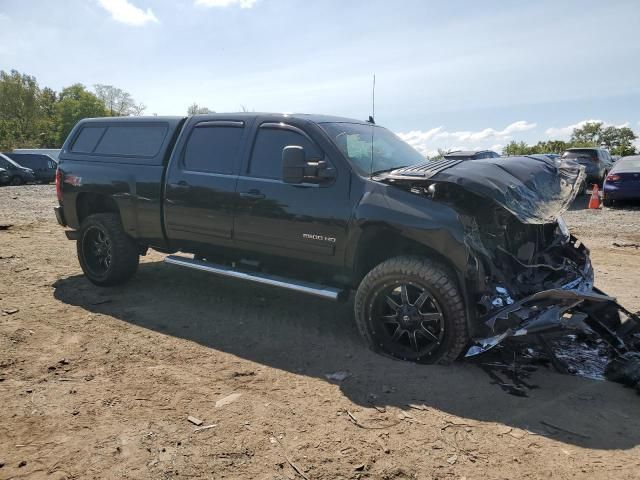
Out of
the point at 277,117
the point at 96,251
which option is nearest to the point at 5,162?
the point at 96,251

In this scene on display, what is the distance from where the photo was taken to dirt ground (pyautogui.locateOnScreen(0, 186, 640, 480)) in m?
2.66

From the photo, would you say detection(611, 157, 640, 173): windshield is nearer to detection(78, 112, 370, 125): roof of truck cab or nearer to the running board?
detection(78, 112, 370, 125): roof of truck cab

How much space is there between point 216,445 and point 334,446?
682mm

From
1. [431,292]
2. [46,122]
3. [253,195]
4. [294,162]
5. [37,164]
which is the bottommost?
[431,292]

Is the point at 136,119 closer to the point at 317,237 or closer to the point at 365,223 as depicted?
the point at 317,237

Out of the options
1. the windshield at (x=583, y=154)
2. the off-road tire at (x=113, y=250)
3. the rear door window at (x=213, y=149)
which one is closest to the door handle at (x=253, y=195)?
the rear door window at (x=213, y=149)

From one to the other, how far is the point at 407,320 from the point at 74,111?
7417 centimetres

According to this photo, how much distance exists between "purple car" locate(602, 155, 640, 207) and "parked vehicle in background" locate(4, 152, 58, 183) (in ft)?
79.7

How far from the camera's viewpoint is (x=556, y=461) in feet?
8.77

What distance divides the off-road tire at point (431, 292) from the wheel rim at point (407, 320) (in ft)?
0.10

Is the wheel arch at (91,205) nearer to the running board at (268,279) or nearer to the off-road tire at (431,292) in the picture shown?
the running board at (268,279)

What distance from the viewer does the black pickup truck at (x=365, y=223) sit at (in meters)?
3.68

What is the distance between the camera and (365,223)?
158 inches

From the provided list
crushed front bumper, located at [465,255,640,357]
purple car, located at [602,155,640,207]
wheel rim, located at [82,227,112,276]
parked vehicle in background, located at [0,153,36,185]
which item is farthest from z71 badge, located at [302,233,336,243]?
parked vehicle in background, located at [0,153,36,185]
